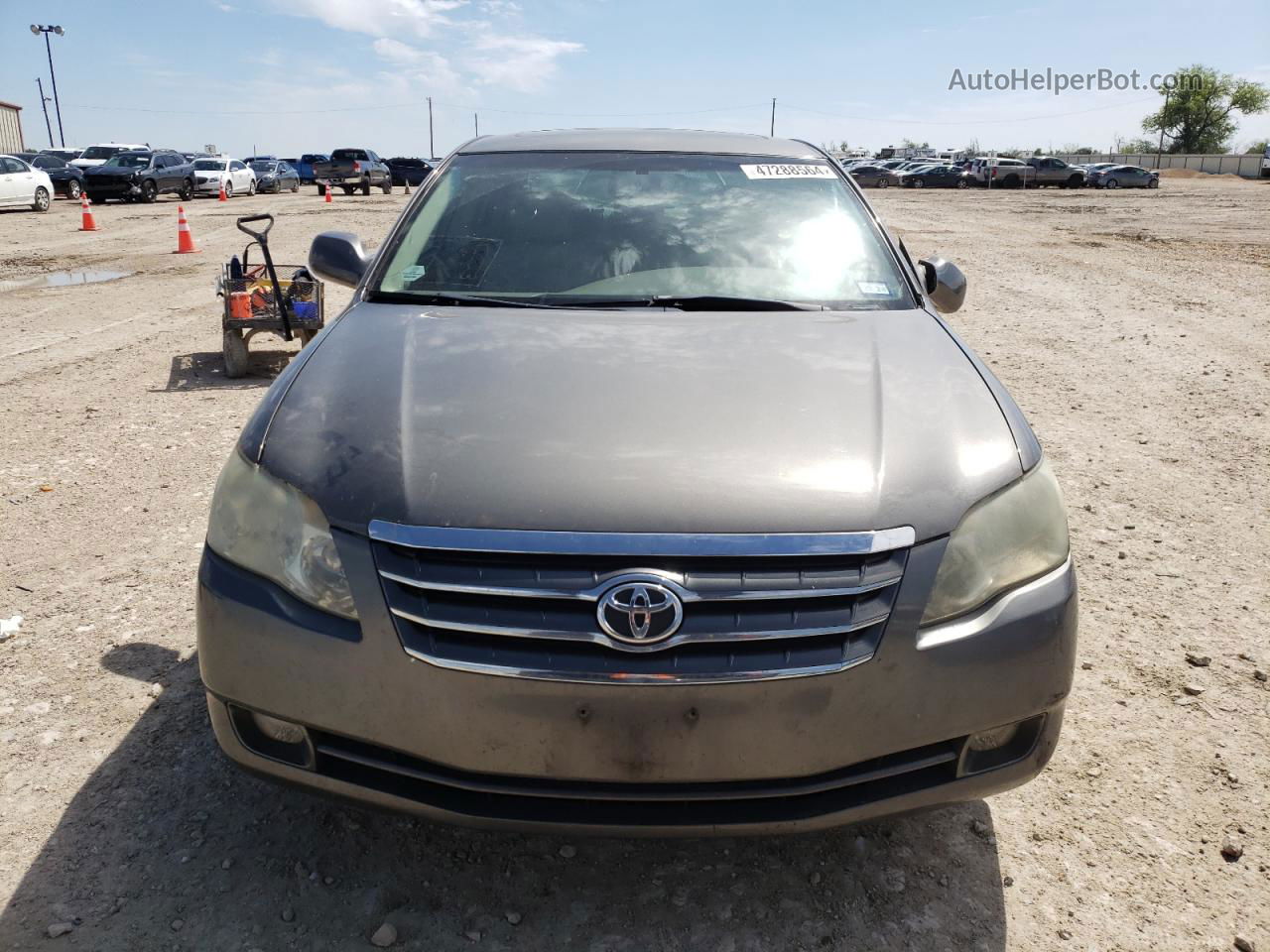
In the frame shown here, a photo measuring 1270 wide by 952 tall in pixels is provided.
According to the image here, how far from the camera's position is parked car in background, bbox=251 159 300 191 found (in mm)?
38812

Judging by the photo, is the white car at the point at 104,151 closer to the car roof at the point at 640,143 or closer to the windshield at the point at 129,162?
the windshield at the point at 129,162

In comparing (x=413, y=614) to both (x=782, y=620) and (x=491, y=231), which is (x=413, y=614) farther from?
(x=491, y=231)

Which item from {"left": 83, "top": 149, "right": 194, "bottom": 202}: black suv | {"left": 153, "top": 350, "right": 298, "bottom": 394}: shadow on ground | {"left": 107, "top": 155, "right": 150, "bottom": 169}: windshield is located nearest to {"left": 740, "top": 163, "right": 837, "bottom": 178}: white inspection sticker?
{"left": 153, "top": 350, "right": 298, "bottom": 394}: shadow on ground

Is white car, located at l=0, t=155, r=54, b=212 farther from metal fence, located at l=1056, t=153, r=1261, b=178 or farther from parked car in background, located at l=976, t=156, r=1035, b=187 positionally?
metal fence, located at l=1056, t=153, r=1261, b=178

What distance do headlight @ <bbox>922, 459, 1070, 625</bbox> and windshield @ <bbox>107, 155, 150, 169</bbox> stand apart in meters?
31.6

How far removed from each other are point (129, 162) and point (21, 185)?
5.83 m

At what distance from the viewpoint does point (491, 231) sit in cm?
320

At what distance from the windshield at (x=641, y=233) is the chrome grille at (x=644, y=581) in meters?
1.31

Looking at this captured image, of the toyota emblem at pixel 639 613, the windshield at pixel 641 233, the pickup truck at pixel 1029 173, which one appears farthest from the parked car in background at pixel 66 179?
the pickup truck at pixel 1029 173

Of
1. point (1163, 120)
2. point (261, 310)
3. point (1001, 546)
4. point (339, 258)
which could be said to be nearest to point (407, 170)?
point (261, 310)

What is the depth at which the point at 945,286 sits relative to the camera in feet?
11.6

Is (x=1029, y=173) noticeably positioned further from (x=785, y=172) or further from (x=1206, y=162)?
(x=785, y=172)

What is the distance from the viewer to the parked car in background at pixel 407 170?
44.2 metres

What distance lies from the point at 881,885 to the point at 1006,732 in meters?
0.51
